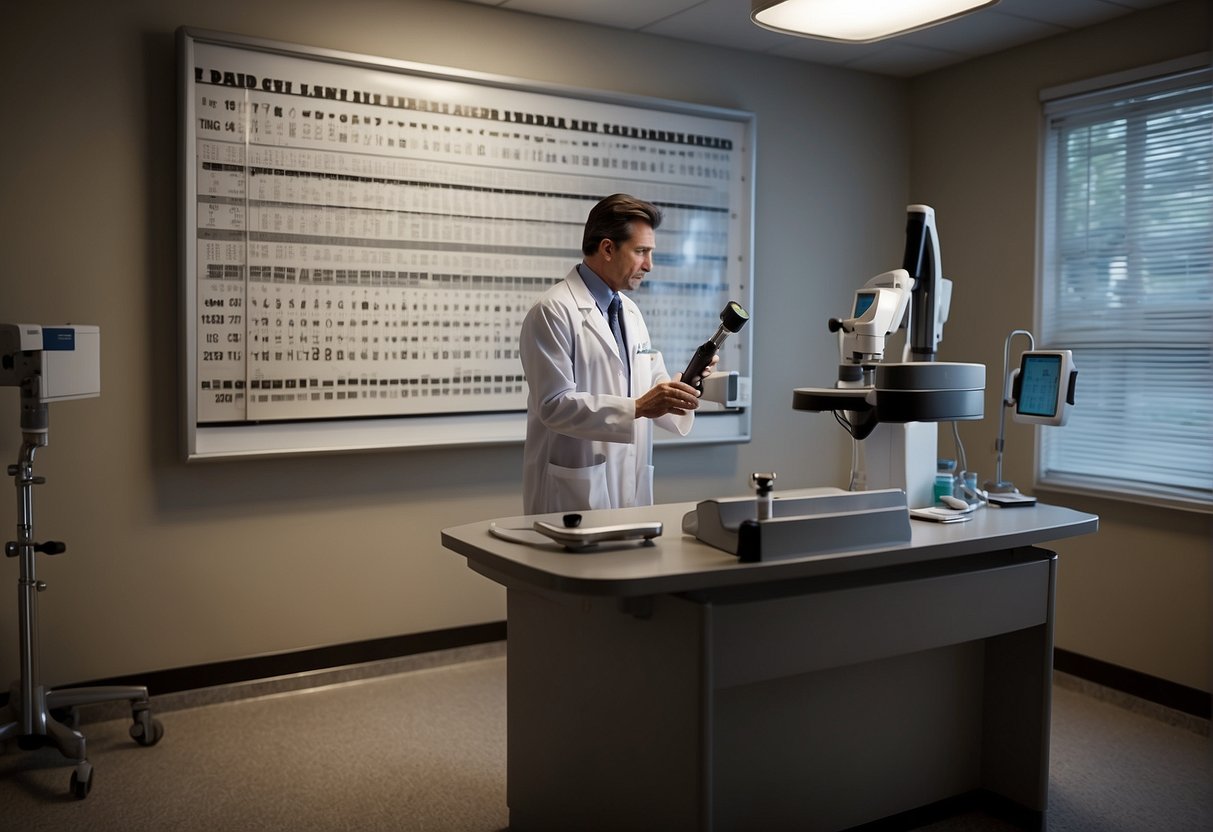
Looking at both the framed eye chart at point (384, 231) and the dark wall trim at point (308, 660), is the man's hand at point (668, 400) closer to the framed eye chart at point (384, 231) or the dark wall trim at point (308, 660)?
the framed eye chart at point (384, 231)

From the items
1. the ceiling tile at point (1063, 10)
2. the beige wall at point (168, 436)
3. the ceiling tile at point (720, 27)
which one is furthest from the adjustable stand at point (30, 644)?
the ceiling tile at point (1063, 10)

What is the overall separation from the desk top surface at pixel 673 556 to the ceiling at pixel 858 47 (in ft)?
6.61

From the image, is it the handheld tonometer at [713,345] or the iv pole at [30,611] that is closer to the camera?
the handheld tonometer at [713,345]

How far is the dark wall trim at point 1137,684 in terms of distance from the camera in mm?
3711

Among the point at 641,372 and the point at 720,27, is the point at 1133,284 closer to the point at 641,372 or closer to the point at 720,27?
the point at 720,27

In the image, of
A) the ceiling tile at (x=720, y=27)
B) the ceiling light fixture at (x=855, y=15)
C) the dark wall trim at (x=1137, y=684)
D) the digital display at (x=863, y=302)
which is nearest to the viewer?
the ceiling light fixture at (x=855, y=15)

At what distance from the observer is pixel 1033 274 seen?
14.3 feet

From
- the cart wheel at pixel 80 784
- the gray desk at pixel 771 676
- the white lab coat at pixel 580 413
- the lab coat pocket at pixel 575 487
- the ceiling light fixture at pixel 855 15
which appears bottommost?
the cart wheel at pixel 80 784

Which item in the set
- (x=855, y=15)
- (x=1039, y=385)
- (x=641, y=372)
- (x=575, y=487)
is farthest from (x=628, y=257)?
(x=1039, y=385)

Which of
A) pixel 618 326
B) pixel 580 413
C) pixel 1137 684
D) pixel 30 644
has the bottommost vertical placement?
pixel 1137 684

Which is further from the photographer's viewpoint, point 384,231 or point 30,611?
point 384,231

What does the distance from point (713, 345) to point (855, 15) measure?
0.94 meters

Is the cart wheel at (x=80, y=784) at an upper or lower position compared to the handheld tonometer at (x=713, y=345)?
lower

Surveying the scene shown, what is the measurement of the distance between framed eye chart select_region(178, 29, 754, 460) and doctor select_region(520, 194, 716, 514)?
3.05 ft
